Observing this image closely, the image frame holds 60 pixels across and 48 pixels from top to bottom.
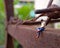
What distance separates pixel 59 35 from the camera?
0.32 meters

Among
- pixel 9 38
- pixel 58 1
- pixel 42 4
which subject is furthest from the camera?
pixel 42 4

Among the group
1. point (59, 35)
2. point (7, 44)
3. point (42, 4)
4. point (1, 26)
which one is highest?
point (59, 35)

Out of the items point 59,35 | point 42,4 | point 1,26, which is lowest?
point 1,26

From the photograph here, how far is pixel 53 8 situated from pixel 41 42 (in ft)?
0.22

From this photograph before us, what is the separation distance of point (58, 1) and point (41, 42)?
0.35 meters

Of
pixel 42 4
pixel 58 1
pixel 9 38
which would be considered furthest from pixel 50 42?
pixel 42 4

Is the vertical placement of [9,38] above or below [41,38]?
below

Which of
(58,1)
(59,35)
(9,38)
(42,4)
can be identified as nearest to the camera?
(59,35)

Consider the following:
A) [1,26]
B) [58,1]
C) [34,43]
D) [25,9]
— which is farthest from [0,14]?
[34,43]

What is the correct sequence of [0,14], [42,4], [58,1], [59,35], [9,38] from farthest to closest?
[0,14], [42,4], [9,38], [58,1], [59,35]

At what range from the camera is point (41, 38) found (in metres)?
0.38

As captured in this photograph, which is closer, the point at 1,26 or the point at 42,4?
the point at 42,4

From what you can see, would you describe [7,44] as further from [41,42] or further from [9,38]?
[41,42]

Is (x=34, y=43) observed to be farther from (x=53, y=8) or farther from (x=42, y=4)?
(x=42, y=4)
